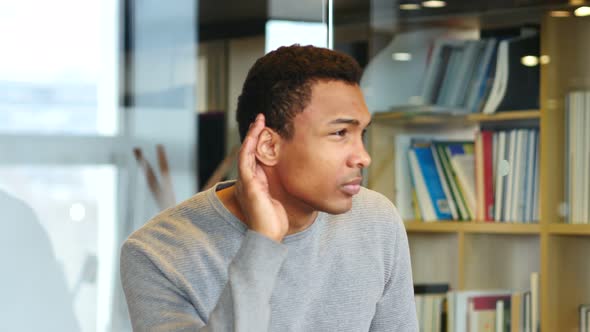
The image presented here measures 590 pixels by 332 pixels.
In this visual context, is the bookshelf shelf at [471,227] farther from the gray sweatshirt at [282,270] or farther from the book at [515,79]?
the gray sweatshirt at [282,270]

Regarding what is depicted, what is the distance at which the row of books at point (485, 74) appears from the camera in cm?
270

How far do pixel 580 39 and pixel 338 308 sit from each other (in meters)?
1.39

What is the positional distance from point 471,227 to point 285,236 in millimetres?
1391

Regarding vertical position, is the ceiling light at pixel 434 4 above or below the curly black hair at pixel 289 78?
above

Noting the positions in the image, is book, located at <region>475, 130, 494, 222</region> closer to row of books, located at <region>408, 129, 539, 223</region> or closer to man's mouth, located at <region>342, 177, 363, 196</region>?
row of books, located at <region>408, 129, 539, 223</region>

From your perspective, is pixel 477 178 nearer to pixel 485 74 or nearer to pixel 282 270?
pixel 485 74

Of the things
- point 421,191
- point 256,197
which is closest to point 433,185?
point 421,191

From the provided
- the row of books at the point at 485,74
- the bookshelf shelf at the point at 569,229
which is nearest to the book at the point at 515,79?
the row of books at the point at 485,74

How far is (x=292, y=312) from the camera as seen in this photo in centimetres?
154

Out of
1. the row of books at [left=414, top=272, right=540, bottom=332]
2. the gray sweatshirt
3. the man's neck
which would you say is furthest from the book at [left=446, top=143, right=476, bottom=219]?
the man's neck

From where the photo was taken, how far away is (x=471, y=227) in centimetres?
284

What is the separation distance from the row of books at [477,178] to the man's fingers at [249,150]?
4.63 feet

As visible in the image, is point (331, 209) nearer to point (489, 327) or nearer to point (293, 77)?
point (293, 77)

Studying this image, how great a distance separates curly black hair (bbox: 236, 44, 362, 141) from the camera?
1.47 m
